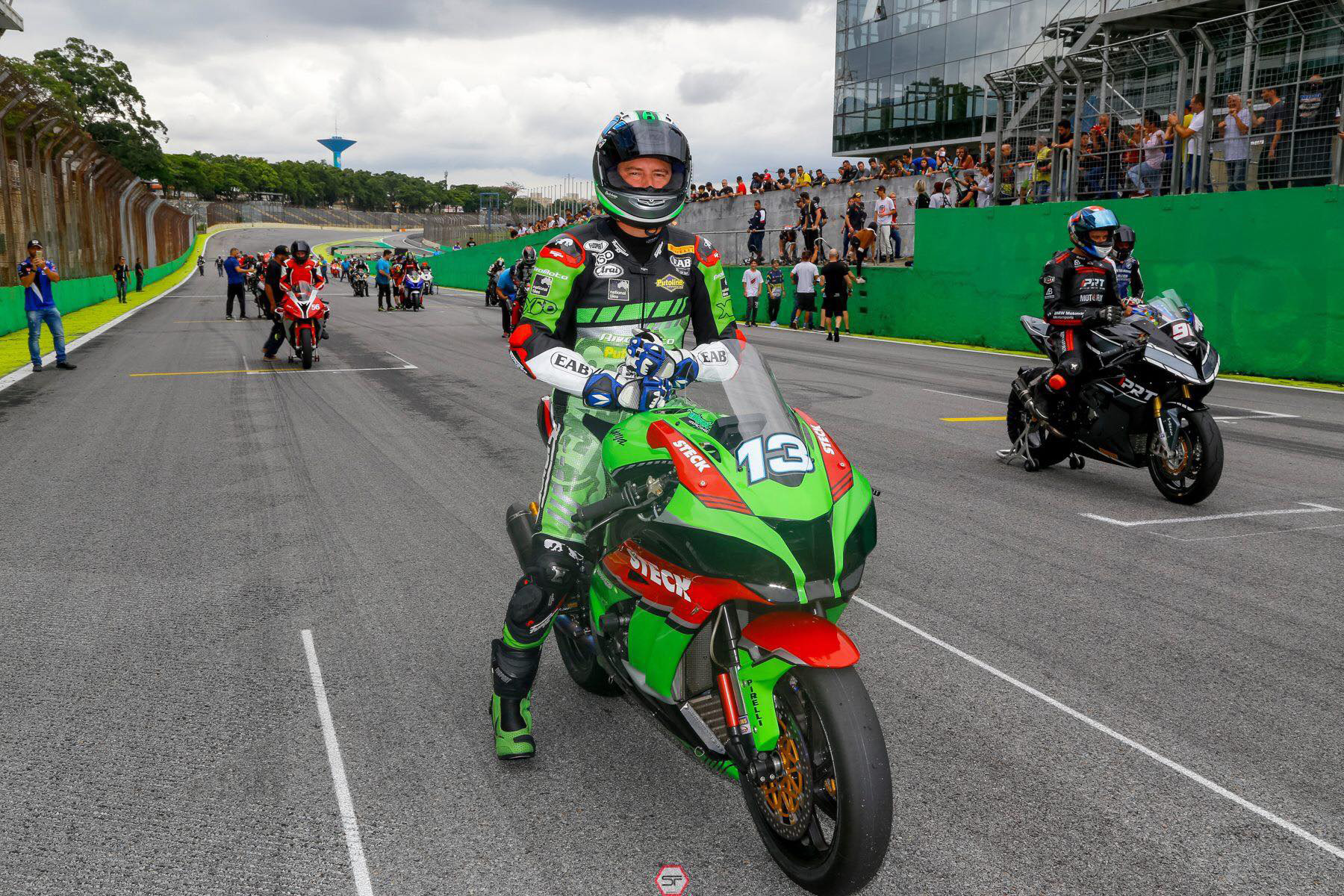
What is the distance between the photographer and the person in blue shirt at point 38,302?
15.9 meters

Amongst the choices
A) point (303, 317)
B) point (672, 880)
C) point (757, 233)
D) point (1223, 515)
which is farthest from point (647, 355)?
point (757, 233)

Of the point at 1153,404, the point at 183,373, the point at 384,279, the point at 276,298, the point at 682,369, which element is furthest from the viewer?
the point at 384,279

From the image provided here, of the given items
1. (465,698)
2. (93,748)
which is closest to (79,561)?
(93,748)

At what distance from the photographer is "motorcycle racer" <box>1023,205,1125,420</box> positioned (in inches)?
319

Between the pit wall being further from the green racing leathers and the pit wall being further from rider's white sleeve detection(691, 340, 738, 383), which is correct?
rider's white sleeve detection(691, 340, 738, 383)

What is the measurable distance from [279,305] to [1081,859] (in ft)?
53.4

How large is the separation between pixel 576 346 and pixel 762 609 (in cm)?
142

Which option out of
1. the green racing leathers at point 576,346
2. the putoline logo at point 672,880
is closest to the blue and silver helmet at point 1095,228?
the green racing leathers at point 576,346

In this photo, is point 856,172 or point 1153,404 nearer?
point 1153,404

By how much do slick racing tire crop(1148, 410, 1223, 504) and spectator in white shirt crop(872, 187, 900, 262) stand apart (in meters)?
19.3

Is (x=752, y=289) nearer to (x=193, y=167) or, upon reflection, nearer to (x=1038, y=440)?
(x=1038, y=440)

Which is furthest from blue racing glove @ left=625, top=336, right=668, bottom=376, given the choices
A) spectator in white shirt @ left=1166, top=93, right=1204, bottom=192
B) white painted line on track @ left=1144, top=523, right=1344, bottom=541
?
spectator in white shirt @ left=1166, top=93, right=1204, bottom=192

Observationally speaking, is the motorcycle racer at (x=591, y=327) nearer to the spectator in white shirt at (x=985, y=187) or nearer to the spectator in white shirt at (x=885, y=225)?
the spectator in white shirt at (x=985, y=187)

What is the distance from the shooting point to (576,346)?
12.8ft
